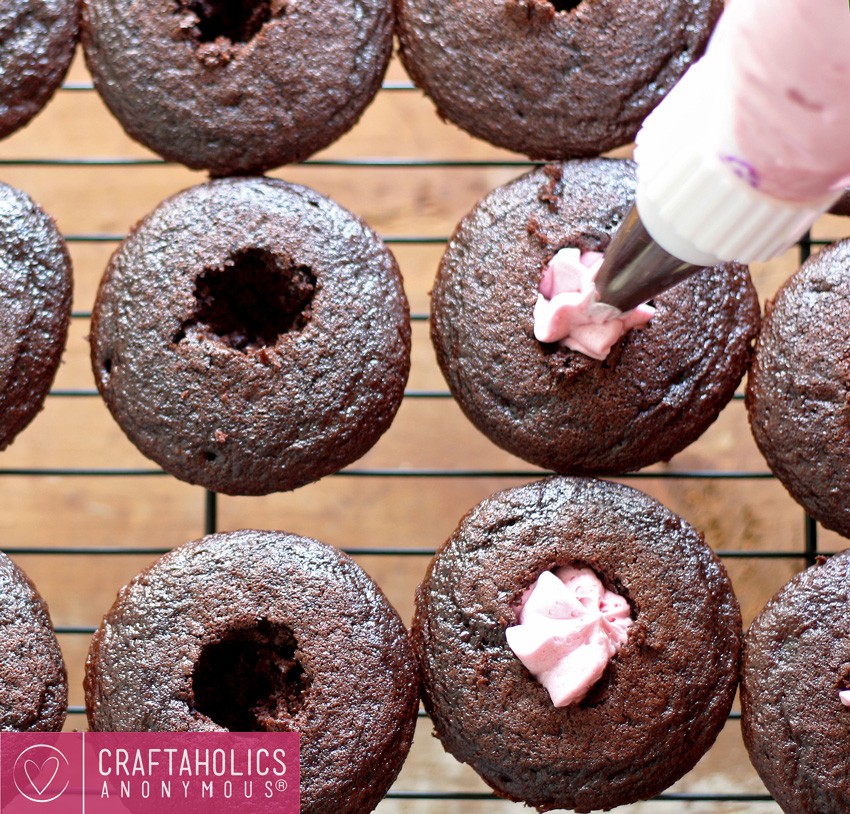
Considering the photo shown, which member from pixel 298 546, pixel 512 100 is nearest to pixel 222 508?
pixel 298 546

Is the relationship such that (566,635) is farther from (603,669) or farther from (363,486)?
(363,486)

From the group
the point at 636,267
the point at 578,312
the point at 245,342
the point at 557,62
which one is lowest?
the point at 245,342

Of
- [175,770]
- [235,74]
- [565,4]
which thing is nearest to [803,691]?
[175,770]

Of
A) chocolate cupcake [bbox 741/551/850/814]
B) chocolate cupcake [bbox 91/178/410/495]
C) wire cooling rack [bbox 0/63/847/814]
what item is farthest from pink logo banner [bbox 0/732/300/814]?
chocolate cupcake [bbox 741/551/850/814]

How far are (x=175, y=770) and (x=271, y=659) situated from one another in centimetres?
18

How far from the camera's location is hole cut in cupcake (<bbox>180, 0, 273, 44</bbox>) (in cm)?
145

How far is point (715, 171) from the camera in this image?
681 mm

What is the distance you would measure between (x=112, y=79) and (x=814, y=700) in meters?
1.26

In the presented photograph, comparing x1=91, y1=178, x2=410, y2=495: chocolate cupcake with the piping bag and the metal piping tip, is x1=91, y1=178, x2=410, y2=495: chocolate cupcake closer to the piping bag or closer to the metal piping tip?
the metal piping tip

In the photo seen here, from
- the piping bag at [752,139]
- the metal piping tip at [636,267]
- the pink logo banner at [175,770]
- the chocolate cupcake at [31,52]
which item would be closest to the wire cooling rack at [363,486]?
the chocolate cupcake at [31,52]

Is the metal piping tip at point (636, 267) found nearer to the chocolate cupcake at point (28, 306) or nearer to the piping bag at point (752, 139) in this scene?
the piping bag at point (752, 139)

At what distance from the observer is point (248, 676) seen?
4.53 ft

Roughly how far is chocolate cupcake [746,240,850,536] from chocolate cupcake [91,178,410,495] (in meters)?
0.50

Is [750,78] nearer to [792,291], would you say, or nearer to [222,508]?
[792,291]
